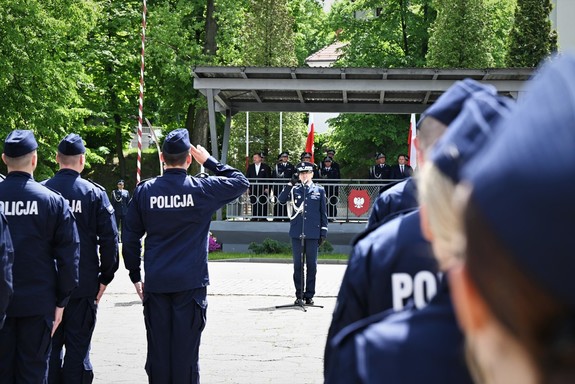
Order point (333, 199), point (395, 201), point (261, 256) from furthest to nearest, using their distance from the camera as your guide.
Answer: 1. point (333, 199)
2. point (261, 256)
3. point (395, 201)

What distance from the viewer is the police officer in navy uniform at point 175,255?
21.2 ft

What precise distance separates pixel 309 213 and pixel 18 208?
854 centimetres

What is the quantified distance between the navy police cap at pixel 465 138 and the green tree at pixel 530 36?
36.5 metres

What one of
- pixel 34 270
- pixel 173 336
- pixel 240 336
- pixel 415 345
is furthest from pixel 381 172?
pixel 415 345

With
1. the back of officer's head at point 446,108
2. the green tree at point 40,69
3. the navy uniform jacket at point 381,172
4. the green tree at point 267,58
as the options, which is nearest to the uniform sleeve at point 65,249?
the back of officer's head at point 446,108

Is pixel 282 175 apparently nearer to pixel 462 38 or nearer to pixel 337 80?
pixel 337 80

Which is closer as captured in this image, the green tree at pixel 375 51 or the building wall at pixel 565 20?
the green tree at pixel 375 51

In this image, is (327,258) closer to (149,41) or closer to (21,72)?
(21,72)

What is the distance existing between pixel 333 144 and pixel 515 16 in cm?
998

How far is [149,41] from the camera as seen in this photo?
3638cm

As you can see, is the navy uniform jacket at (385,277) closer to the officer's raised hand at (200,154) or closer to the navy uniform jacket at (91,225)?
the officer's raised hand at (200,154)

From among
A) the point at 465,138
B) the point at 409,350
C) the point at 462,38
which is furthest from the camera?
the point at 462,38

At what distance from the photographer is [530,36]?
36.6 metres

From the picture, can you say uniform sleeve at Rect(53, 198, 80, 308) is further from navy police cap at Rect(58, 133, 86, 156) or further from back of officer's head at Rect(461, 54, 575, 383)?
back of officer's head at Rect(461, 54, 575, 383)
